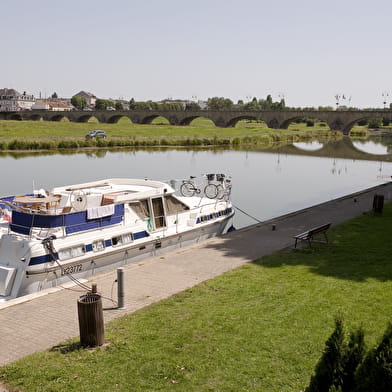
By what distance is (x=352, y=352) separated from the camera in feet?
17.1

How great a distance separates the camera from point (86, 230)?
14461 millimetres

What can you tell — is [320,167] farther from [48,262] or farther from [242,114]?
[242,114]

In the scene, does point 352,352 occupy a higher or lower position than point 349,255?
higher

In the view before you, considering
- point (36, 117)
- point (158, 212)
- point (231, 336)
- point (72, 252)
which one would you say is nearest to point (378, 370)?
point (231, 336)

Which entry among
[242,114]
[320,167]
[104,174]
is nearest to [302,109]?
[242,114]

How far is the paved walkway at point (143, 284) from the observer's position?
29.4 ft

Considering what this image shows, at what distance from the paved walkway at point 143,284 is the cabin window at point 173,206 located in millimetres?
2077

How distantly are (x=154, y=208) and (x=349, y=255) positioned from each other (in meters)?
6.84

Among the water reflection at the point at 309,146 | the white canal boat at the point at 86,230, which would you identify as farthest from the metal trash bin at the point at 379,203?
the water reflection at the point at 309,146

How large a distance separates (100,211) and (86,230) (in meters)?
0.74

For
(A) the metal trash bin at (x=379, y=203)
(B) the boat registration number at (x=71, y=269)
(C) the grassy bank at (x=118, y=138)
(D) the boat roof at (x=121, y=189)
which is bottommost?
(C) the grassy bank at (x=118, y=138)

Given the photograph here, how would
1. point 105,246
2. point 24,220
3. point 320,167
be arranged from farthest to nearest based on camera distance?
point 320,167, point 105,246, point 24,220

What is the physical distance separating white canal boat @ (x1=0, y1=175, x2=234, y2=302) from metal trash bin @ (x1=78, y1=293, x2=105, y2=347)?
4963mm

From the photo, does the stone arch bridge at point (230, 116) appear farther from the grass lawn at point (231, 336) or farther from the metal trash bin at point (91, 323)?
the metal trash bin at point (91, 323)
